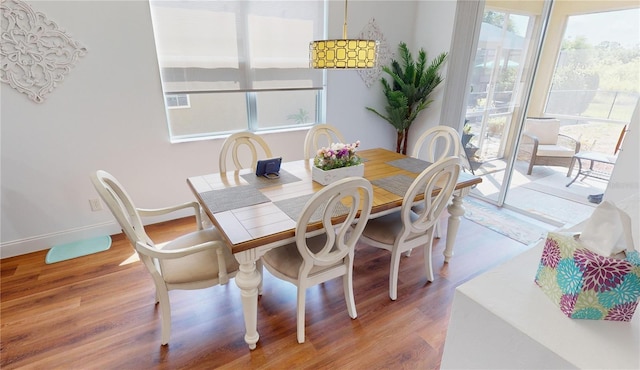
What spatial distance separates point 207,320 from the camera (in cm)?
189

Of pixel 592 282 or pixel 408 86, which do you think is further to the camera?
pixel 408 86

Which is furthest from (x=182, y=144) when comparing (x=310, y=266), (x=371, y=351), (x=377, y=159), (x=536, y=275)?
(x=536, y=275)

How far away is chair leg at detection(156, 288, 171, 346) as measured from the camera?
161cm

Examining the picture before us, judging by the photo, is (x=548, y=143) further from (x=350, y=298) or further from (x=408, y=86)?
(x=350, y=298)

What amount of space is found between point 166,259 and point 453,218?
75.5 inches

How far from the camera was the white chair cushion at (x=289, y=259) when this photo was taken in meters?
1.67

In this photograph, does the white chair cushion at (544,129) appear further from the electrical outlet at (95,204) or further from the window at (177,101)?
the electrical outlet at (95,204)

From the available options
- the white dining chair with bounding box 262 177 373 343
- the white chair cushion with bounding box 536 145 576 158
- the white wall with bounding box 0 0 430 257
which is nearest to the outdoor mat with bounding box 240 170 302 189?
the white dining chair with bounding box 262 177 373 343

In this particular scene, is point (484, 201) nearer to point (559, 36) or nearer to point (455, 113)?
point (455, 113)

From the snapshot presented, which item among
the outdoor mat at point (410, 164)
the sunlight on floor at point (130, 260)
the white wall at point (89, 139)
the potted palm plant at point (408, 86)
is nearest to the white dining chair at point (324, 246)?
the outdoor mat at point (410, 164)

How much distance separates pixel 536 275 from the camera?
79 cm

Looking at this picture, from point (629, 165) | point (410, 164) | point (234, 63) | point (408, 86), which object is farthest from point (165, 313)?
point (408, 86)

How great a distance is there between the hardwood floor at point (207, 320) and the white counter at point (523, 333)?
3.41ft

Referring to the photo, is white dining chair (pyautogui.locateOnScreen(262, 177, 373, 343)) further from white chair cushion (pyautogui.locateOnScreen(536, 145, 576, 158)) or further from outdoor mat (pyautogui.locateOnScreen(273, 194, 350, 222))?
white chair cushion (pyautogui.locateOnScreen(536, 145, 576, 158))
